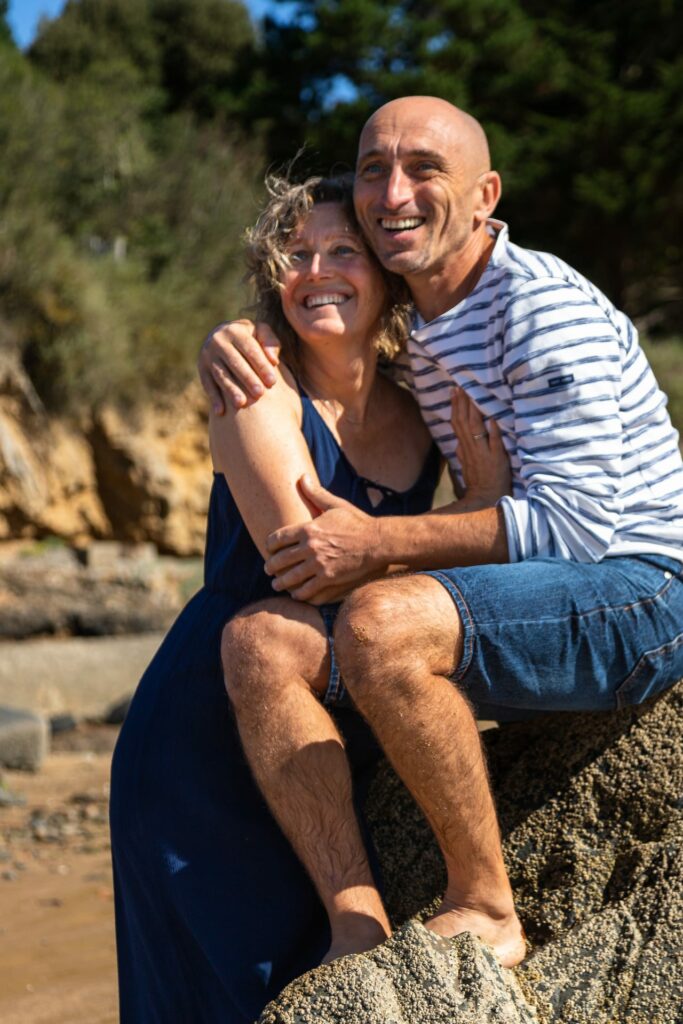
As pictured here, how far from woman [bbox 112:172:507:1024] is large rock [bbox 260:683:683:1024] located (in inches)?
10.2

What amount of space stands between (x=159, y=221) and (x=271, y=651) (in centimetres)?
1357

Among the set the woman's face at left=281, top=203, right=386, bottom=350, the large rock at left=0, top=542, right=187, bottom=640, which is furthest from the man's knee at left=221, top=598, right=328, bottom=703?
the large rock at left=0, top=542, right=187, bottom=640

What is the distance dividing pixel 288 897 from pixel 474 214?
186 cm

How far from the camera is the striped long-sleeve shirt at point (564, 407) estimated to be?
9.29 feet

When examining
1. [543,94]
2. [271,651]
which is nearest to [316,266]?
[271,651]

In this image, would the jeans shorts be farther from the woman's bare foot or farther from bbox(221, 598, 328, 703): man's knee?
the woman's bare foot

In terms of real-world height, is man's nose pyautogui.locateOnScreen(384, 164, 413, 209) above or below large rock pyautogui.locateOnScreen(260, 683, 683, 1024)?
above

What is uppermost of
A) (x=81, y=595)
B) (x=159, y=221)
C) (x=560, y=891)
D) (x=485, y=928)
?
(x=159, y=221)

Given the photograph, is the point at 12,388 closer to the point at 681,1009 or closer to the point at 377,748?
the point at 377,748

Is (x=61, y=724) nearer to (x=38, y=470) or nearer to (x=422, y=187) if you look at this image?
(x=38, y=470)

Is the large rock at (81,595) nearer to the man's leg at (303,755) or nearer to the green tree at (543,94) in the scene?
the green tree at (543,94)

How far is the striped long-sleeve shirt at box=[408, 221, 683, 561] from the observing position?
111 inches

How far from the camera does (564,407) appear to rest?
9.44ft

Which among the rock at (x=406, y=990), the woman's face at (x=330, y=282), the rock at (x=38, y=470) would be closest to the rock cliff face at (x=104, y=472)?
the rock at (x=38, y=470)
